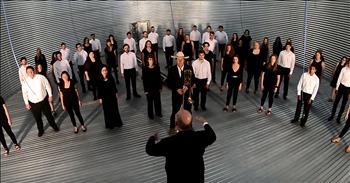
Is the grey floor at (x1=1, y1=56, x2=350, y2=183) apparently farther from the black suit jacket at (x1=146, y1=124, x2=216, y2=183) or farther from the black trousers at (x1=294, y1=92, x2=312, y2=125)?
the black suit jacket at (x1=146, y1=124, x2=216, y2=183)

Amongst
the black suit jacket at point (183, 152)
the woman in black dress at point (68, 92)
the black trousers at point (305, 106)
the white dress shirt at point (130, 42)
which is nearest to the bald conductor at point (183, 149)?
the black suit jacket at point (183, 152)

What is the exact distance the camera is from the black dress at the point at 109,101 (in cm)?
636

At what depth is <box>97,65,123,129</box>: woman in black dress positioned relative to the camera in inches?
247

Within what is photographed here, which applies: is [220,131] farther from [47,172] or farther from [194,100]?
[47,172]

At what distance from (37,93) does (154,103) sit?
91.6 inches

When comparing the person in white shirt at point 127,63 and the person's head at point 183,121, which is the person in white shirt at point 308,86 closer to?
the person in white shirt at point 127,63

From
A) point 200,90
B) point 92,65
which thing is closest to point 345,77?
point 200,90

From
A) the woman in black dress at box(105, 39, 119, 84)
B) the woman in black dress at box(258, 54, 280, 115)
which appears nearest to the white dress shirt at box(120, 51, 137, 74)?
the woman in black dress at box(105, 39, 119, 84)

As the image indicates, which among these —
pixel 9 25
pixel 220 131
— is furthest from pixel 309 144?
pixel 9 25

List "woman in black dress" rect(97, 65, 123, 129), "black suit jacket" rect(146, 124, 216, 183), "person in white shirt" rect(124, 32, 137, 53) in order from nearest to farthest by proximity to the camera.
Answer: "black suit jacket" rect(146, 124, 216, 183), "woman in black dress" rect(97, 65, 123, 129), "person in white shirt" rect(124, 32, 137, 53)

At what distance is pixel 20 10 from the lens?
9.31 metres

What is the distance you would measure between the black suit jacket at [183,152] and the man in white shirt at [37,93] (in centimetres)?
407

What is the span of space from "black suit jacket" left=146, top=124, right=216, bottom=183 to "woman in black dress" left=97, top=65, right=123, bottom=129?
11.8 feet

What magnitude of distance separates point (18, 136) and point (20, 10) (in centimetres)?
417
